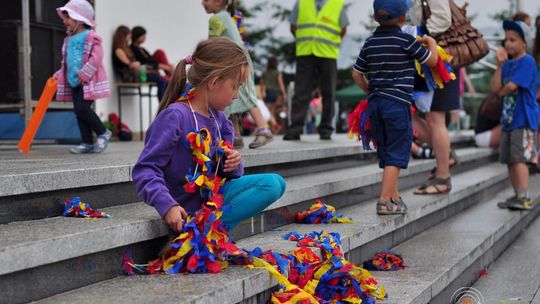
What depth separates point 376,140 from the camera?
6.03m

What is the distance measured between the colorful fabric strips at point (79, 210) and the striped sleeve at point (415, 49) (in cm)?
259

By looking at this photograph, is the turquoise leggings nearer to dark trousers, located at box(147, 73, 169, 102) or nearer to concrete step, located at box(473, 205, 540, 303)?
concrete step, located at box(473, 205, 540, 303)

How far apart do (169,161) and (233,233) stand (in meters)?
0.82

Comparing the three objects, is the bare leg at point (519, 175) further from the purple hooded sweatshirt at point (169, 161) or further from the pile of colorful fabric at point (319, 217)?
the purple hooded sweatshirt at point (169, 161)

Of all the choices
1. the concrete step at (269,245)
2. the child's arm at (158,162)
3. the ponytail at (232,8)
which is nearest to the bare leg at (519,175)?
the concrete step at (269,245)

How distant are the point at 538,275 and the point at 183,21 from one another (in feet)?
26.5

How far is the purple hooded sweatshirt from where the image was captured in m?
3.69

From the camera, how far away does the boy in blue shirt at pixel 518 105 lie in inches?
301

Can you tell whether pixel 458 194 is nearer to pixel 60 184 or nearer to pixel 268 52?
pixel 60 184

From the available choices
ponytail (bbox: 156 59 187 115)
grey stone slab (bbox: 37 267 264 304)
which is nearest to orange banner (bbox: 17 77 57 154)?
ponytail (bbox: 156 59 187 115)

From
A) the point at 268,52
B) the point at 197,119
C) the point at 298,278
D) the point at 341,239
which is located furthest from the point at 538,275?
the point at 268,52

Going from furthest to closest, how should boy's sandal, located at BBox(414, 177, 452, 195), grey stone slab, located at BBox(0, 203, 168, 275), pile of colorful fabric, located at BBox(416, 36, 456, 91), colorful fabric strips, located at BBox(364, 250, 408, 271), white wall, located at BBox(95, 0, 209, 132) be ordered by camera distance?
white wall, located at BBox(95, 0, 209, 132), boy's sandal, located at BBox(414, 177, 452, 195), pile of colorful fabric, located at BBox(416, 36, 456, 91), colorful fabric strips, located at BBox(364, 250, 408, 271), grey stone slab, located at BBox(0, 203, 168, 275)

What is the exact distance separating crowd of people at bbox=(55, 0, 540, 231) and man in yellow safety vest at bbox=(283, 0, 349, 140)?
10 millimetres

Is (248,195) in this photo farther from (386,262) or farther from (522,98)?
(522,98)
